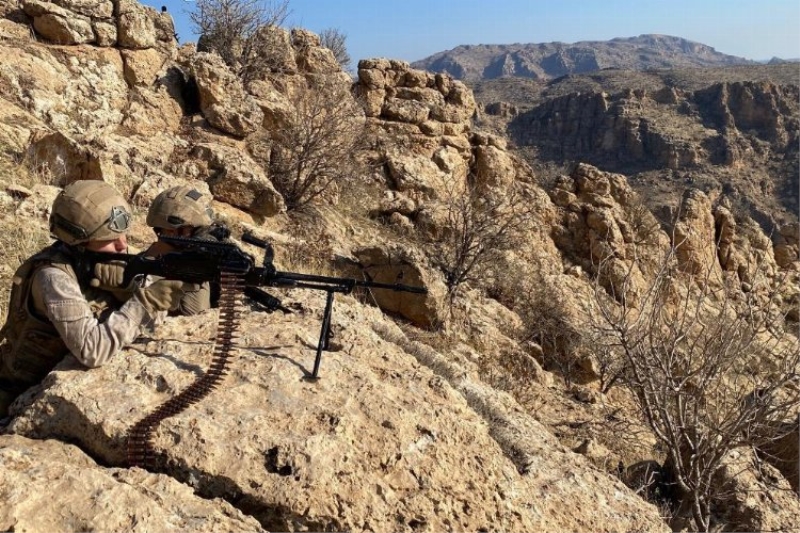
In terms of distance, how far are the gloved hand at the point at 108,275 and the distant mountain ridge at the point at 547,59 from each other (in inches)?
5592

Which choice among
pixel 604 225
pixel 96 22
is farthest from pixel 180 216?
pixel 604 225

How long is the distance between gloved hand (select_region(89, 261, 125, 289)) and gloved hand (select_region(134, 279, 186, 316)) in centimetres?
17

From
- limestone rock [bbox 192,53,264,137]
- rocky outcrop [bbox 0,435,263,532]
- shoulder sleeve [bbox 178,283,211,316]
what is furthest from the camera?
limestone rock [bbox 192,53,264,137]

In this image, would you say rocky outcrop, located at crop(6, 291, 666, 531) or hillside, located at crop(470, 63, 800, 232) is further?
hillside, located at crop(470, 63, 800, 232)

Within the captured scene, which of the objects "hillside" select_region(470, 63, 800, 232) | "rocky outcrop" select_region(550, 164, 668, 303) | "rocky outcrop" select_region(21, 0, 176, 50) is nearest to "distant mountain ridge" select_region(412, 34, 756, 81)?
"hillside" select_region(470, 63, 800, 232)

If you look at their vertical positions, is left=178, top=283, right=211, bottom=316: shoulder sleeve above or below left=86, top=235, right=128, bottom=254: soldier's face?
below

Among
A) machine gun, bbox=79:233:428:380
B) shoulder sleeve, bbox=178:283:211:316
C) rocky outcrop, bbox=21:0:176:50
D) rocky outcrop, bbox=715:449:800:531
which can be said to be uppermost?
rocky outcrop, bbox=21:0:176:50

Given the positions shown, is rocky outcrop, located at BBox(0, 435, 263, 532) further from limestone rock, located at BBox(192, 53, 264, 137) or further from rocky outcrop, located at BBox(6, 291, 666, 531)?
limestone rock, located at BBox(192, 53, 264, 137)

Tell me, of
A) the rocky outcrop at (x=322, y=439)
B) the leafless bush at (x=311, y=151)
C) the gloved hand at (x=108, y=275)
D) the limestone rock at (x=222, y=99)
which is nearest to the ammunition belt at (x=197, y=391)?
the rocky outcrop at (x=322, y=439)

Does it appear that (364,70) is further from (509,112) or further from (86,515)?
(509,112)

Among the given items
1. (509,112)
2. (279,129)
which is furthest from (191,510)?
(509,112)

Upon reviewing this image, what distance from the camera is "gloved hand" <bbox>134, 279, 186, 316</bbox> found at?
2.51m

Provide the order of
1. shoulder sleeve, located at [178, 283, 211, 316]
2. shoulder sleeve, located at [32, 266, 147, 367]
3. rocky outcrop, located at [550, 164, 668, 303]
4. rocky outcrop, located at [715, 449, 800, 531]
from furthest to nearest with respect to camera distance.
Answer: rocky outcrop, located at [550, 164, 668, 303]
rocky outcrop, located at [715, 449, 800, 531]
shoulder sleeve, located at [178, 283, 211, 316]
shoulder sleeve, located at [32, 266, 147, 367]

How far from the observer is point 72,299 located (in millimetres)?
2367
